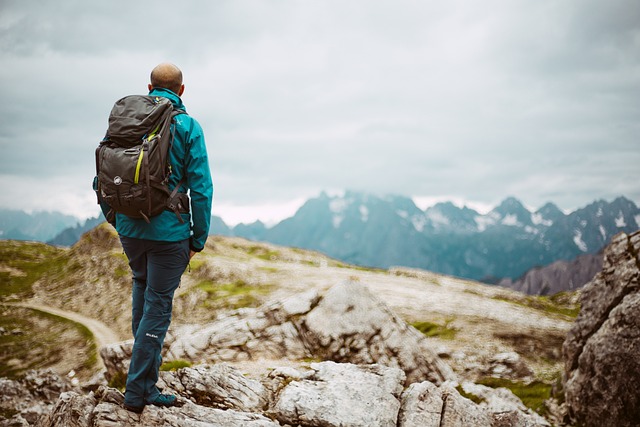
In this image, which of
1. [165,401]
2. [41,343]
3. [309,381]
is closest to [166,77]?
[165,401]

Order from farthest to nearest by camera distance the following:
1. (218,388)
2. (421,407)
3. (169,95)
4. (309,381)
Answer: (309,381) → (421,407) → (218,388) → (169,95)

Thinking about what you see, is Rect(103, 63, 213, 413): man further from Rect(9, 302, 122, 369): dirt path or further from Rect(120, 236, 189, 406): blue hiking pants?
Rect(9, 302, 122, 369): dirt path

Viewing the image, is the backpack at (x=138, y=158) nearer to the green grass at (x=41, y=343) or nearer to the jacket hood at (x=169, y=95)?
the jacket hood at (x=169, y=95)

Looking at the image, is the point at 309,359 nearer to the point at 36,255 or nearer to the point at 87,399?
the point at 87,399

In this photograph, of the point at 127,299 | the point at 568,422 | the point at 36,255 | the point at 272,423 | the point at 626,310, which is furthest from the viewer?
the point at 36,255

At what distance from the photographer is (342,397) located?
32.3ft

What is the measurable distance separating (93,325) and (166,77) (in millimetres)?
51637

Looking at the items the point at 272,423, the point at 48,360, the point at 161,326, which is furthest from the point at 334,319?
the point at 48,360

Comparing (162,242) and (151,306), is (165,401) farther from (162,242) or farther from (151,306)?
(162,242)

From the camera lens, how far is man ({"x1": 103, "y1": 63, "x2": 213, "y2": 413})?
7414 mm

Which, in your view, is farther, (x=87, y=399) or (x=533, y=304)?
(x=533, y=304)

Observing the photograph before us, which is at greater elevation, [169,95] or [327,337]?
[169,95]

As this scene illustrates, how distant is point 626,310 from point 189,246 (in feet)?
53.1

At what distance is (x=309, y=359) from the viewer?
14797 mm
